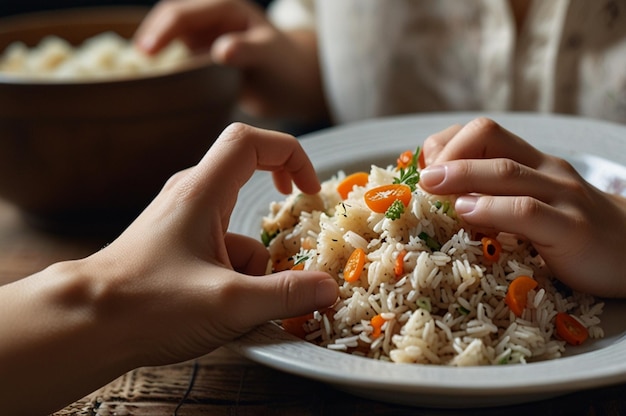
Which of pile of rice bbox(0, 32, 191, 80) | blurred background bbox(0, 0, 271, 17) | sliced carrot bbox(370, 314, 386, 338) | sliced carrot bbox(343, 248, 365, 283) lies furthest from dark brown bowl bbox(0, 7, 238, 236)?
blurred background bbox(0, 0, 271, 17)

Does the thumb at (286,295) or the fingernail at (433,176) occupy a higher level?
the fingernail at (433,176)

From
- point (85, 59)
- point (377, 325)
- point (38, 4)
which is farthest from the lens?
point (38, 4)

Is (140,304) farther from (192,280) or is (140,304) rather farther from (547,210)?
(547,210)

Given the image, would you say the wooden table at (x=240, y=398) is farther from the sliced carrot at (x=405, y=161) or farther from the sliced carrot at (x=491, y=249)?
the sliced carrot at (x=405, y=161)

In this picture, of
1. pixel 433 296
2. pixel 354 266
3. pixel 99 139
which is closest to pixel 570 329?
pixel 433 296

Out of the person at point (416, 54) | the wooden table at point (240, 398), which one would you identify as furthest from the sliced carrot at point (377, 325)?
the person at point (416, 54)

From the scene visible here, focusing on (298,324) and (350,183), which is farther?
(350,183)
